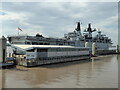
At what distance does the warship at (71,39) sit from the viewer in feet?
183

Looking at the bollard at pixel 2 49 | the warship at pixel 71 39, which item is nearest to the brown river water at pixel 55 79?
the bollard at pixel 2 49

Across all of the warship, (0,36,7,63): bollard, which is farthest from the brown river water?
the warship

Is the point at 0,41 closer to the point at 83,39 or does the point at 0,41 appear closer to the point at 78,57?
the point at 78,57

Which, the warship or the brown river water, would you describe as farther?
the warship

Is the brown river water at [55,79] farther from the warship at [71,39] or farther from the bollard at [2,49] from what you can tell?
the warship at [71,39]

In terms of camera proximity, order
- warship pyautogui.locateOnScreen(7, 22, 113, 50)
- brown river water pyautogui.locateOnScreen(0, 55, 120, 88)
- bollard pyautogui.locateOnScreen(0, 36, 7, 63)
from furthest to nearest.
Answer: warship pyautogui.locateOnScreen(7, 22, 113, 50), bollard pyautogui.locateOnScreen(0, 36, 7, 63), brown river water pyautogui.locateOnScreen(0, 55, 120, 88)

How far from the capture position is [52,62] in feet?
107

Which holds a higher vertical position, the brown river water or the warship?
the warship

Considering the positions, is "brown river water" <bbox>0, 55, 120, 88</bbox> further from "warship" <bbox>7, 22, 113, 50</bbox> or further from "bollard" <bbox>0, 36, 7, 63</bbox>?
"warship" <bbox>7, 22, 113, 50</bbox>

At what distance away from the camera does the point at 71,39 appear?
81125 millimetres

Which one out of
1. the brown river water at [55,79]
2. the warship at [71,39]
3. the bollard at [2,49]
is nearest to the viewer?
the brown river water at [55,79]

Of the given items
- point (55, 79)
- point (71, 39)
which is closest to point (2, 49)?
point (55, 79)

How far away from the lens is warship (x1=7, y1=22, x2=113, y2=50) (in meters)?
55.9

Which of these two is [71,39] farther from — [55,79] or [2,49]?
[55,79]
